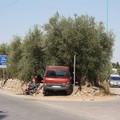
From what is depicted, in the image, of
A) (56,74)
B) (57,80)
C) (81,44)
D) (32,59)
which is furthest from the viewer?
(32,59)

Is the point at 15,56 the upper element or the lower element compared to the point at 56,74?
upper

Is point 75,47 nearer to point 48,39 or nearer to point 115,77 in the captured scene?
point 48,39

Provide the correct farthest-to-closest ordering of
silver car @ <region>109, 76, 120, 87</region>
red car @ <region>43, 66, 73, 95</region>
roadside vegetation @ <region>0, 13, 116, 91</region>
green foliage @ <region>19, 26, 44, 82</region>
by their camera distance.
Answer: silver car @ <region>109, 76, 120, 87</region>, green foliage @ <region>19, 26, 44, 82</region>, roadside vegetation @ <region>0, 13, 116, 91</region>, red car @ <region>43, 66, 73, 95</region>

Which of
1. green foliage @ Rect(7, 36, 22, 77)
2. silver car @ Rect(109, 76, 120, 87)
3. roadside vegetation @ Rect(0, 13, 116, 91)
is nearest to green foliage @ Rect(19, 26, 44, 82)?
roadside vegetation @ Rect(0, 13, 116, 91)

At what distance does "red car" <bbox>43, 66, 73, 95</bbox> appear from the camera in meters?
29.9

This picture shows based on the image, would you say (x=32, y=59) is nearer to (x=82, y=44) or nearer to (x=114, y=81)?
(x=82, y=44)

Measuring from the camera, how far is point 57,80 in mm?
29906

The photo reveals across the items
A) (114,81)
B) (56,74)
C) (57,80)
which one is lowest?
(114,81)

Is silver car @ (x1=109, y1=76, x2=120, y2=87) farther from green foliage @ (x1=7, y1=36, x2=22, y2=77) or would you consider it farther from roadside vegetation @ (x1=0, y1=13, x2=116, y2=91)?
roadside vegetation @ (x1=0, y1=13, x2=116, y2=91)

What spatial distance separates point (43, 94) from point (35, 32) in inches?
446

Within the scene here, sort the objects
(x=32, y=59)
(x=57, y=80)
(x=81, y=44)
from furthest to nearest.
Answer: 1. (x=32, y=59)
2. (x=81, y=44)
3. (x=57, y=80)

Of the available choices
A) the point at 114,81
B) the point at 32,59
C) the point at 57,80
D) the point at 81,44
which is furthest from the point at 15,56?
the point at 57,80

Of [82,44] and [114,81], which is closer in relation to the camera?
[82,44]

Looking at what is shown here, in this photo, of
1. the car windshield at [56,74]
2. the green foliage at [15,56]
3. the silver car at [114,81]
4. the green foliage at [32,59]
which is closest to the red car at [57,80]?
the car windshield at [56,74]
